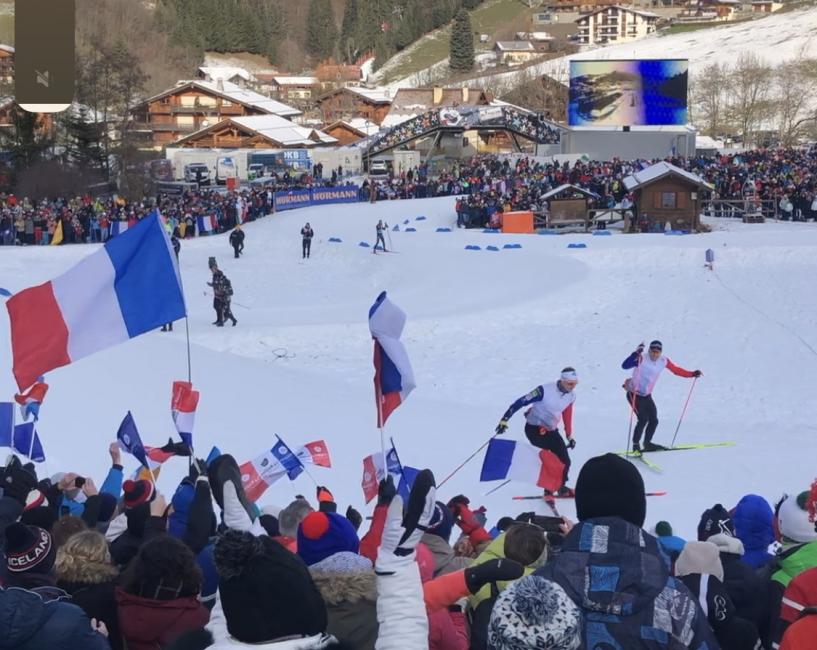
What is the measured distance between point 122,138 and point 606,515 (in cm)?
5290

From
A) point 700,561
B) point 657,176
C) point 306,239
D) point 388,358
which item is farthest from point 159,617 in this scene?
point 657,176

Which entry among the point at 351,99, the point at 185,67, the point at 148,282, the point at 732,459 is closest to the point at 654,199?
the point at 732,459

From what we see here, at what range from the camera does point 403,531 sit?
Result: 3.32m

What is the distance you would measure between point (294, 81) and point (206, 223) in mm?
91823

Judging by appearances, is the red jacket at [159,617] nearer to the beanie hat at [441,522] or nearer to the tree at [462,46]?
the beanie hat at [441,522]

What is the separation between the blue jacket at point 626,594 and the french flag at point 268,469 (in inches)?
205

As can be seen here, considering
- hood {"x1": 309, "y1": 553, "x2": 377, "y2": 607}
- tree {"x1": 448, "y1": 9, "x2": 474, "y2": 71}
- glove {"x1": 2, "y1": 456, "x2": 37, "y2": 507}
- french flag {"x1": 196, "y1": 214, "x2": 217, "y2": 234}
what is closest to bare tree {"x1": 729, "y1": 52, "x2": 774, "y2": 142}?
tree {"x1": 448, "y1": 9, "x2": 474, "y2": 71}

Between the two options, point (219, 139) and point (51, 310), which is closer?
point (51, 310)

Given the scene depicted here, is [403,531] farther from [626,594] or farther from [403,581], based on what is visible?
[626,594]

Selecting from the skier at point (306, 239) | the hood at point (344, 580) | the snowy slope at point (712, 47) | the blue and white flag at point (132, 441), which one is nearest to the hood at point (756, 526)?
the hood at point (344, 580)

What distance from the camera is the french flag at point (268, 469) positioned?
26.7ft

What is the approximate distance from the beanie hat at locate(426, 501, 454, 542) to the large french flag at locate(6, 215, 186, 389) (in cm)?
289

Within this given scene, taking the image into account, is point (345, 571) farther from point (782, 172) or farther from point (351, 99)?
point (351, 99)

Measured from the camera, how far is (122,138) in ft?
175
